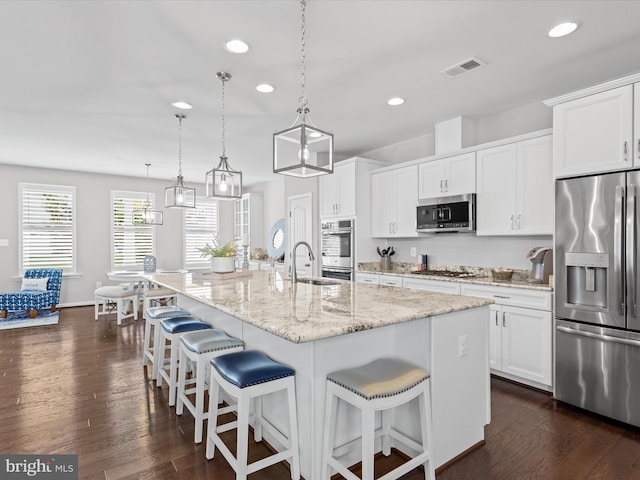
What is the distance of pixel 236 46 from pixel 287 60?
16.3 inches

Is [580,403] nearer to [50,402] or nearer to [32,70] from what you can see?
[50,402]

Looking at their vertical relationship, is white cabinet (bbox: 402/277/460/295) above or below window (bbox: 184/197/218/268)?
below

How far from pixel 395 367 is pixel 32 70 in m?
3.59

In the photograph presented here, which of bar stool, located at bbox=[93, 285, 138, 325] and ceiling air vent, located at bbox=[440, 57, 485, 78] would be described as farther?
bar stool, located at bbox=[93, 285, 138, 325]

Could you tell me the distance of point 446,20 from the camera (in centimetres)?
232

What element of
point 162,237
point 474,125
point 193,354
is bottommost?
point 193,354

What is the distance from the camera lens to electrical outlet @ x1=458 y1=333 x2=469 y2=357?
2102 mm

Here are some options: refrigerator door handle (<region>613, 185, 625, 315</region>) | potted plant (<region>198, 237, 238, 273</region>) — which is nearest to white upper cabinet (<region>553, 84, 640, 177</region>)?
refrigerator door handle (<region>613, 185, 625, 315</region>)

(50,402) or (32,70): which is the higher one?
(32,70)

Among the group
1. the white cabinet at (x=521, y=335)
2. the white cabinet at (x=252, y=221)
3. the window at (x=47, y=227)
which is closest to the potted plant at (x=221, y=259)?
the white cabinet at (x=521, y=335)

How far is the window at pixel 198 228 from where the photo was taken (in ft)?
27.5

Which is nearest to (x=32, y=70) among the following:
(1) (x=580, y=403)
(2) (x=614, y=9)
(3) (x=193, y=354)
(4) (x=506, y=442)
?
(3) (x=193, y=354)

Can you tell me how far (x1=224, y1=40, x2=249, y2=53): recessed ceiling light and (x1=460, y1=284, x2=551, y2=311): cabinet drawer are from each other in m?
2.79

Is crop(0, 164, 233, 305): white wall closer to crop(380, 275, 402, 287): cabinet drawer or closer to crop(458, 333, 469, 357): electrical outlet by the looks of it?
crop(380, 275, 402, 287): cabinet drawer
